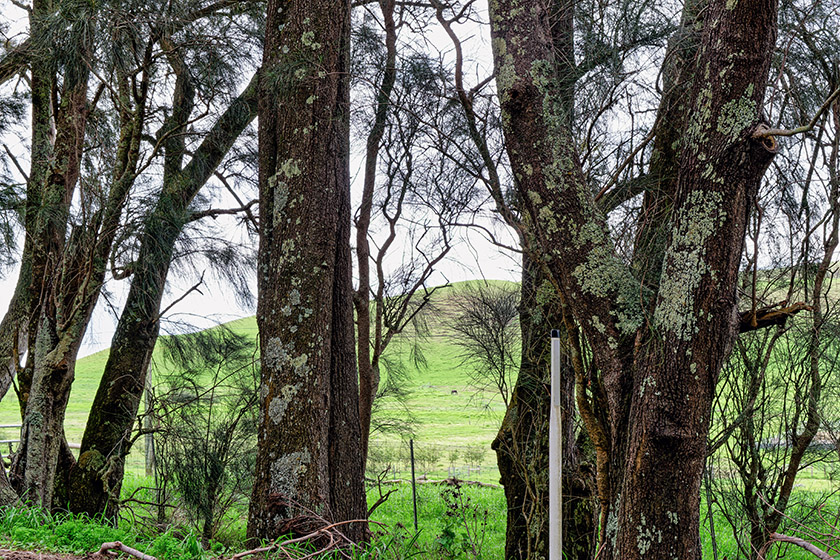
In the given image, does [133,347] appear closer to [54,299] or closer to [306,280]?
[54,299]

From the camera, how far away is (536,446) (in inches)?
167

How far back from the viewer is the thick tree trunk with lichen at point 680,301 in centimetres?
191

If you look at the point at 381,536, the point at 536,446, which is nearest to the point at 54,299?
the point at 381,536

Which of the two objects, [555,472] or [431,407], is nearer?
[555,472]

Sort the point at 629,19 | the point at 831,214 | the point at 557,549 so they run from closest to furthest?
the point at 557,549, the point at 629,19, the point at 831,214

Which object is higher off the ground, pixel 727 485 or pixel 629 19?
pixel 629 19

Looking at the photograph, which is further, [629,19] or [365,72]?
[365,72]

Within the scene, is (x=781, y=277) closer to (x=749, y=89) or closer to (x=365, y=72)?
(x=749, y=89)

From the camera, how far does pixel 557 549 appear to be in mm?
1356

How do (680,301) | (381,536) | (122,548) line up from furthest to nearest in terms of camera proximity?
(381,536)
(680,301)
(122,548)

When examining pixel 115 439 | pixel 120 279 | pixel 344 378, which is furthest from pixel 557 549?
pixel 115 439

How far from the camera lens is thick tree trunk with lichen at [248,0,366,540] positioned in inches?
110

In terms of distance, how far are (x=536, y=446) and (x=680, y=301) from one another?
250 cm

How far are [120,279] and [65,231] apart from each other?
0.45 metres
